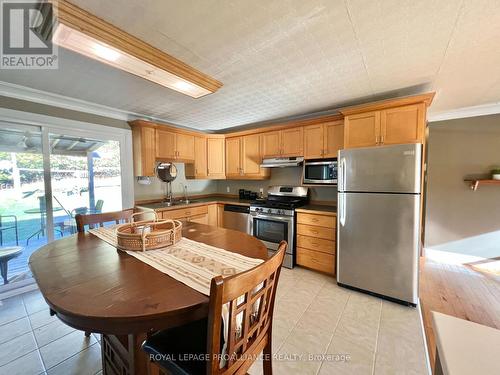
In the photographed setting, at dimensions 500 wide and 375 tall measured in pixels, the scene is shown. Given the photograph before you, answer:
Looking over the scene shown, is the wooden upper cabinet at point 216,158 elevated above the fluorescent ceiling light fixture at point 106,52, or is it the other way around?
the fluorescent ceiling light fixture at point 106,52

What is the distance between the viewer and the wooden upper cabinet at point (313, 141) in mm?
3049

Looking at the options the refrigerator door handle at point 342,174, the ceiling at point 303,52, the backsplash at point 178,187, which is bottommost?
the backsplash at point 178,187

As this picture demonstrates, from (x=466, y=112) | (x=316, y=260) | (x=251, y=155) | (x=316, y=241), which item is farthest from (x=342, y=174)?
(x=466, y=112)

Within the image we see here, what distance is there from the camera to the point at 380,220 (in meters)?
2.28

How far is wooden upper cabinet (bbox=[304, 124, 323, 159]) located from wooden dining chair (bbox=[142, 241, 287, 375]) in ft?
7.71

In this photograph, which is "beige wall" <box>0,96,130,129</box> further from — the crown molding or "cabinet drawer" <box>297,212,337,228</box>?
the crown molding

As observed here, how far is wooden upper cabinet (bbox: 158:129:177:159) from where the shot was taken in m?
3.45

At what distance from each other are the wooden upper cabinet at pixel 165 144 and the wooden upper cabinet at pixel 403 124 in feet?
10.3

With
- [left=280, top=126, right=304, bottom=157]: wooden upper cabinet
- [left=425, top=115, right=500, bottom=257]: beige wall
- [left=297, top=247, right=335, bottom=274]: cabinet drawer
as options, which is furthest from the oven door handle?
[left=425, top=115, right=500, bottom=257]: beige wall

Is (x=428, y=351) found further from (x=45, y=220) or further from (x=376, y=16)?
(x=45, y=220)

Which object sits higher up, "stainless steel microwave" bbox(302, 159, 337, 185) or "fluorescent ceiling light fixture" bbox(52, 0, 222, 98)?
"fluorescent ceiling light fixture" bbox(52, 0, 222, 98)

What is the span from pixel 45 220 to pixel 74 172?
713 mm

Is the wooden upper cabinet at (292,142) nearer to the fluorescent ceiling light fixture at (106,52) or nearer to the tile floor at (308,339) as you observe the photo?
the tile floor at (308,339)

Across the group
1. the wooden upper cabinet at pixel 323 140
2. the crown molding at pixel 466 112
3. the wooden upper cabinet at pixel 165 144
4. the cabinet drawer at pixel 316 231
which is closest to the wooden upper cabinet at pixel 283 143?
the wooden upper cabinet at pixel 323 140
